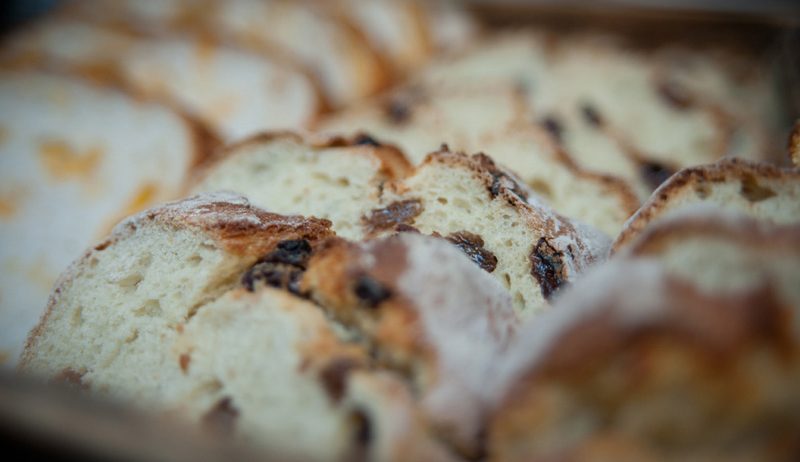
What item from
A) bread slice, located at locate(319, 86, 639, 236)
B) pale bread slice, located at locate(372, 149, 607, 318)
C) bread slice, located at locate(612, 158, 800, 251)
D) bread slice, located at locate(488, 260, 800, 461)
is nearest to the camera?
bread slice, located at locate(488, 260, 800, 461)

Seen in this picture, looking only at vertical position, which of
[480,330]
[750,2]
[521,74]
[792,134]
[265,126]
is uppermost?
[750,2]

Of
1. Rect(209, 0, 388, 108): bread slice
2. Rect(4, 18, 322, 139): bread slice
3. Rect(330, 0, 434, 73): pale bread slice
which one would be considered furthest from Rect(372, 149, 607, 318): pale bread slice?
Rect(330, 0, 434, 73): pale bread slice

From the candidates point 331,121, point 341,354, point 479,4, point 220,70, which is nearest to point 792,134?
point 341,354

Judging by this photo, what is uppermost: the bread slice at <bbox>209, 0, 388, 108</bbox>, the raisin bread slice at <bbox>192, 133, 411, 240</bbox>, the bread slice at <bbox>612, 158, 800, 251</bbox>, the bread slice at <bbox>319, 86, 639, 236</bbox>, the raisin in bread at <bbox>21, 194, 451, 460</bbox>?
the bread slice at <bbox>209, 0, 388, 108</bbox>

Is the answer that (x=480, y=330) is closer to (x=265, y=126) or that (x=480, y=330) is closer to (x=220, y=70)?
(x=265, y=126)

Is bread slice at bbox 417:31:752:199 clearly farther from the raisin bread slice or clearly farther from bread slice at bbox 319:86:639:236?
the raisin bread slice
